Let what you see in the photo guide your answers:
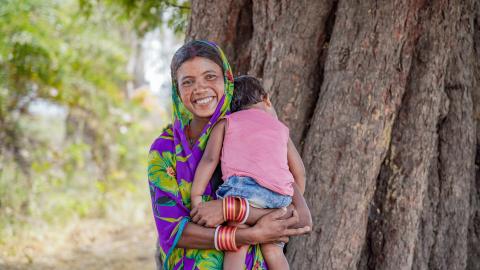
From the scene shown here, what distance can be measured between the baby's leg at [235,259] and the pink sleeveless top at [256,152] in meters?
0.22

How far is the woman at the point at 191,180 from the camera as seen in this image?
261 cm

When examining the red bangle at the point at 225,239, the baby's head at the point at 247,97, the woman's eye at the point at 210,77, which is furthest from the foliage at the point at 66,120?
the red bangle at the point at 225,239

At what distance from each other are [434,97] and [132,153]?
6853 mm

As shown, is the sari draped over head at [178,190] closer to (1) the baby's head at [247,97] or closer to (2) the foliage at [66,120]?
(1) the baby's head at [247,97]

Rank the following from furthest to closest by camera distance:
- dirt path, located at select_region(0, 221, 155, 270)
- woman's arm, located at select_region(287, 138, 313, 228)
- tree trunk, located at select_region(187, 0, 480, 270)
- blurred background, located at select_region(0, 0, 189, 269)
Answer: blurred background, located at select_region(0, 0, 189, 269), dirt path, located at select_region(0, 221, 155, 270), tree trunk, located at select_region(187, 0, 480, 270), woman's arm, located at select_region(287, 138, 313, 228)

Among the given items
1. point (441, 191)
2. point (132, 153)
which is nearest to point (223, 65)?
point (441, 191)

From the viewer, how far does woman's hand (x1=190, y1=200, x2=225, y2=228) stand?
8.48 ft

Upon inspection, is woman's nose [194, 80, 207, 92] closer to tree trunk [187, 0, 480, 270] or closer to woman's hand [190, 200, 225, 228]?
woman's hand [190, 200, 225, 228]

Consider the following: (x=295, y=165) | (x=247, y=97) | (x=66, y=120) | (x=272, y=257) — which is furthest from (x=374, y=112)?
(x=66, y=120)

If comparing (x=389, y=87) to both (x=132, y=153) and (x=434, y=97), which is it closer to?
(x=434, y=97)

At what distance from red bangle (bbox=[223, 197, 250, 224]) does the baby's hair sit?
Answer: 0.48 m

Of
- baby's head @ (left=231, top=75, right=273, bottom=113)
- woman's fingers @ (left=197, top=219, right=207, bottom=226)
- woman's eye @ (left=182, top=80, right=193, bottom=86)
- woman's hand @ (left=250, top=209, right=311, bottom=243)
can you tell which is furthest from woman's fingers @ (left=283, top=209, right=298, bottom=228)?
woman's eye @ (left=182, top=80, right=193, bottom=86)

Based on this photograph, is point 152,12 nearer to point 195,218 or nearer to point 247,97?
point 247,97

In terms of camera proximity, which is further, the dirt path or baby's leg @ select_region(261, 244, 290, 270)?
the dirt path
